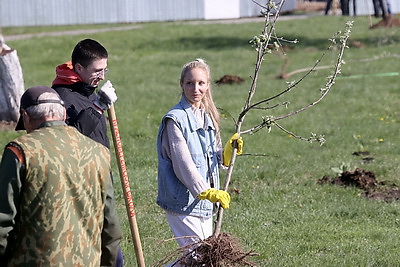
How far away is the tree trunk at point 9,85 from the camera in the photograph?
1212 centimetres

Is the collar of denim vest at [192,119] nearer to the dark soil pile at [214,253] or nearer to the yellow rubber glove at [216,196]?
the yellow rubber glove at [216,196]

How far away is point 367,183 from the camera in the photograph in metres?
8.99

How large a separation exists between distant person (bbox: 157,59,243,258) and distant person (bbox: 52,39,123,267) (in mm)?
402

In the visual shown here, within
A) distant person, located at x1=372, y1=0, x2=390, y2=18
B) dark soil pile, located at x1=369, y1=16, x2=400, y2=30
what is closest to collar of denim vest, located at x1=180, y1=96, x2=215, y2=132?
dark soil pile, located at x1=369, y1=16, x2=400, y2=30

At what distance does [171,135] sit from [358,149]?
665 cm

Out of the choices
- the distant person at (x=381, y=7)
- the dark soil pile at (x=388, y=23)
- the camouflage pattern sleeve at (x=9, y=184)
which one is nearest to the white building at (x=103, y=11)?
the distant person at (x=381, y=7)

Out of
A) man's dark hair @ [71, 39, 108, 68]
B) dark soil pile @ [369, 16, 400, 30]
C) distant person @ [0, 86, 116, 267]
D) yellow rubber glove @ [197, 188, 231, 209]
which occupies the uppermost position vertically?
man's dark hair @ [71, 39, 108, 68]

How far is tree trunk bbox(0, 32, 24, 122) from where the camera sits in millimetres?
12117

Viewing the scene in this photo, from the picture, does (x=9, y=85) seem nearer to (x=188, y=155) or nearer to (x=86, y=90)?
(x=86, y=90)

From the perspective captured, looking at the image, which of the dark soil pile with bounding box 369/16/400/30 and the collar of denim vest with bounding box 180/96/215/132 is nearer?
the collar of denim vest with bounding box 180/96/215/132

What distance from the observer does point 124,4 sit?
3350 cm

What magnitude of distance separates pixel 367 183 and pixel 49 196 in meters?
6.07

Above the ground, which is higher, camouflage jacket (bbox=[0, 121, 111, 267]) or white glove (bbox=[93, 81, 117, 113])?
white glove (bbox=[93, 81, 117, 113])

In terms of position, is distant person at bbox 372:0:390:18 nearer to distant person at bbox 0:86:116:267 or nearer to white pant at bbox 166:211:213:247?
white pant at bbox 166:211:213:247
